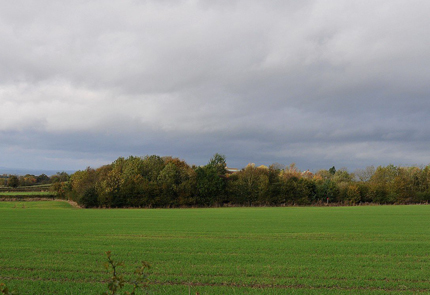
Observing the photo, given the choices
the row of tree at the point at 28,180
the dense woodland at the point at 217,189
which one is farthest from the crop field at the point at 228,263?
the row of tree at the point at 28,180

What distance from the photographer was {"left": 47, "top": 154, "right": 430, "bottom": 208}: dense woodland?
74.2m

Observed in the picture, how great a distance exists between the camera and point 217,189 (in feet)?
258

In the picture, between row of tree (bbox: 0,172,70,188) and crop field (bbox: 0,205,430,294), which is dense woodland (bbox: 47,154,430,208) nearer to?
row of tree (bbox: 0,172,70,188)

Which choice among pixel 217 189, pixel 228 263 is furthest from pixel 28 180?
pixel 228 263

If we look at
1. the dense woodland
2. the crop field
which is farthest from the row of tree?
the crop field

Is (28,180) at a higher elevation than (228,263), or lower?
higher

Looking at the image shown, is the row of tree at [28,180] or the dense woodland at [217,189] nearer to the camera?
the dense woodland at [217,189]

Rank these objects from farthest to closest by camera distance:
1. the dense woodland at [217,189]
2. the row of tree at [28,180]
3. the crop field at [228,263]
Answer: the row of tree at [28,180] < the dense woodland at [217,189] < the crop field at [228,263]

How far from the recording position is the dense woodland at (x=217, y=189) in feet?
244

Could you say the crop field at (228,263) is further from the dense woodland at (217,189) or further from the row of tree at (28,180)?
the row of tree at (28,180)

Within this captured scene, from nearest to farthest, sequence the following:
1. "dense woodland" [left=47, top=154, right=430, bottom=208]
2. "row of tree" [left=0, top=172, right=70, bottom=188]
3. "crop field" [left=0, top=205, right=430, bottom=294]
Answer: "crop field" [left=0, top=205, right=430, bottom=294], "dense woodland" [left=47, top=154, right=430, bottom=208], "row of tree" [left=0, top=172, right=70, bottom=188]

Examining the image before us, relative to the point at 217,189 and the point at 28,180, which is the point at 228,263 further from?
the point at 28,180

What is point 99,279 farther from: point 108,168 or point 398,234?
point 108,168

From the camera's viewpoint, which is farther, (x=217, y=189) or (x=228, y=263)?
(x=217, y=189)
